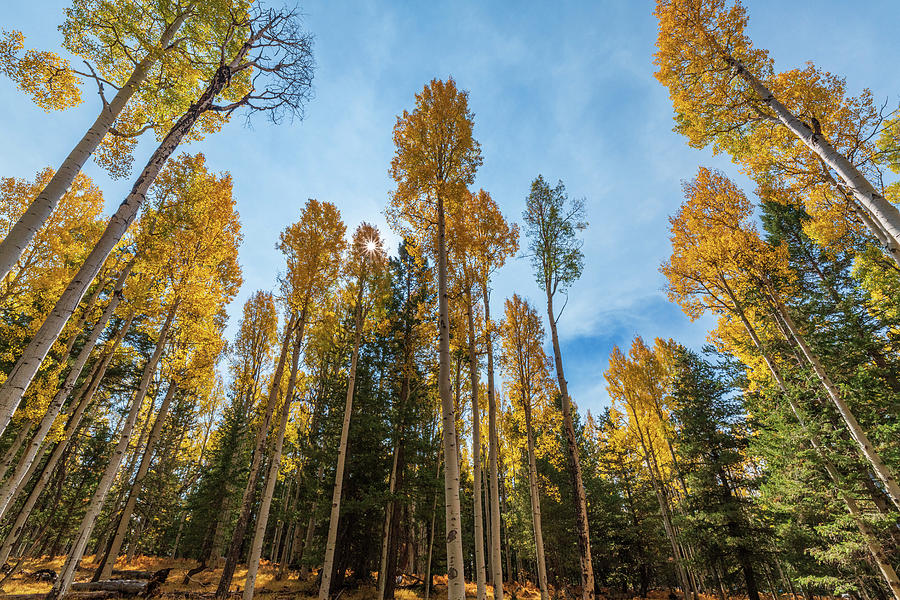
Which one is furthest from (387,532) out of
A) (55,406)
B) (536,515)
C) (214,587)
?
(55,406)

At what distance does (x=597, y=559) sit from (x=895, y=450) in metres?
16.2

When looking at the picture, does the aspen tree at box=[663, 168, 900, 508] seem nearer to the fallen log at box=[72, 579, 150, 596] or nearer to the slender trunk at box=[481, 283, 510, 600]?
the slender trunk at box=[481, 283, 510, 600]

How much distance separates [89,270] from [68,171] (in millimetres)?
1321

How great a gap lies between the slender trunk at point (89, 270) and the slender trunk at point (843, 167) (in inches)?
417

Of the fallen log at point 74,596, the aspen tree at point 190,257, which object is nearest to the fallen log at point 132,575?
the aspen tree at point 190,257

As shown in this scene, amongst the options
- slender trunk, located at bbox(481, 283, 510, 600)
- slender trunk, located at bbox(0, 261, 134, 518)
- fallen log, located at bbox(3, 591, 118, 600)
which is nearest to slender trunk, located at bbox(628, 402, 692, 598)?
slender trunk, located at bbox(481, 283, 510, 600)

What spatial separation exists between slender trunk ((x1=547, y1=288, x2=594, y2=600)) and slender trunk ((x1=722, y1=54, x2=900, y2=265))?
238 inches

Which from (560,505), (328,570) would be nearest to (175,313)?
(328,570)

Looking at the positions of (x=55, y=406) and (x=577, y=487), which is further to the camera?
(x=577, y=487)

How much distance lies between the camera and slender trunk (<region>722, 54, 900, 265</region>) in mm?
5242

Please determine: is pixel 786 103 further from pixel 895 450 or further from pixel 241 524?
pixel 241 524

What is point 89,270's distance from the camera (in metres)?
4.28

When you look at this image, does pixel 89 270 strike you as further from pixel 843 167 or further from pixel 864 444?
pixel 864 444

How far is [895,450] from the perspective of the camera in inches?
316
